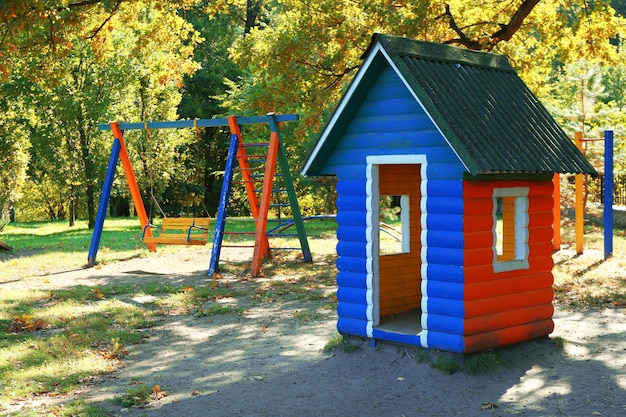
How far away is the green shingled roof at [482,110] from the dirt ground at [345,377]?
6.73ft

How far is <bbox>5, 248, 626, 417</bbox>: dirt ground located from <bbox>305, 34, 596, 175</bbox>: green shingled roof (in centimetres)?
205

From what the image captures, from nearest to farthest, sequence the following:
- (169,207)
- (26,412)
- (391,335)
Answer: (26,412) < (391,335) < (169,207)

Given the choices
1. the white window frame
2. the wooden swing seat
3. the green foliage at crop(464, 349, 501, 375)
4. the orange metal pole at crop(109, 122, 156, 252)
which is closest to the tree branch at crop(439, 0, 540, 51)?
the wooden swing seat

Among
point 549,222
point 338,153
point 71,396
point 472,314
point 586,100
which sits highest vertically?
point 586,100

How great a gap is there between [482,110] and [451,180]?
1.01m

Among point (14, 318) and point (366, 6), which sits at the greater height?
point (366, 6)

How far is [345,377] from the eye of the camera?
835cm

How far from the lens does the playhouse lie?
8070 mm

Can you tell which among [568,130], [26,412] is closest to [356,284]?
[26,412]

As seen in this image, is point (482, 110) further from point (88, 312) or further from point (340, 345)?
point (88, 312)

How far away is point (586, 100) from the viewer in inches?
1011

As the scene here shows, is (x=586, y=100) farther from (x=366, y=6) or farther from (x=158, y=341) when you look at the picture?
(x=158, y=341)

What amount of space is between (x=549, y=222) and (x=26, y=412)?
5842 mm

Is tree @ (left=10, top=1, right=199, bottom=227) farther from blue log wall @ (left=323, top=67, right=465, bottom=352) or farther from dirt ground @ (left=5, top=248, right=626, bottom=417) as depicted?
blue log wall @ (left=323, top=67, right=465, bottom=352)
